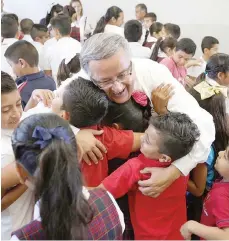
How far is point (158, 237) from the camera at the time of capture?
133 centimetres

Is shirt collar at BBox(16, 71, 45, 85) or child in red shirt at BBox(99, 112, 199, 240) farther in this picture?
shirt collar at BBox(16, 71, 45, 85)

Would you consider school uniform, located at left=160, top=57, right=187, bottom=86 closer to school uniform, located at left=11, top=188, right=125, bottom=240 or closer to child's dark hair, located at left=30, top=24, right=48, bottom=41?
child's dark hair, located at left=30, top=24, right=48, bottom=41

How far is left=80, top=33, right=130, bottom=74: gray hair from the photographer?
1.25 m

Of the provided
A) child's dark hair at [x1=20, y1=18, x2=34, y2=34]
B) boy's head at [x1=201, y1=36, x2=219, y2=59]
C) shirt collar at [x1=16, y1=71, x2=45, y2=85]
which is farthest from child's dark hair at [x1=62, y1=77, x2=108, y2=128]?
child's dark hair at [x1=20, y1=18, x2=34, y2=34]

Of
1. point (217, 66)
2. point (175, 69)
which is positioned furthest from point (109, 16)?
point (217, 66)

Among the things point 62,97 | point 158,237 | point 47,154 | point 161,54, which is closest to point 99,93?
point 62,97

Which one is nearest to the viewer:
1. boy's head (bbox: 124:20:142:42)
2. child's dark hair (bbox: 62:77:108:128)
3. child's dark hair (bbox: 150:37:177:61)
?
child's dark hair (bbox: 62:77:108:128)

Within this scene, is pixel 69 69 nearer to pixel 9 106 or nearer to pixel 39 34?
pixel 9 106

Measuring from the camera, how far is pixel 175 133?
1.23m

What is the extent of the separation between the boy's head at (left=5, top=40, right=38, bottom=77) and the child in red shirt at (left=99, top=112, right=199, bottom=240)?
127cm

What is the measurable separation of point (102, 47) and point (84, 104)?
23 centimetres

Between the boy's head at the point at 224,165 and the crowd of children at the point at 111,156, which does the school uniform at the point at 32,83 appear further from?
the boy's head at the point at 224,165

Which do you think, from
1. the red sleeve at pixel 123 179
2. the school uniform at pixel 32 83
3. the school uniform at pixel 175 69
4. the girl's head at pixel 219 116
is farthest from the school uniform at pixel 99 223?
the school uniform at pixel 175 69

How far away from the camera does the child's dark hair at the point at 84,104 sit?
1162 millimetres
